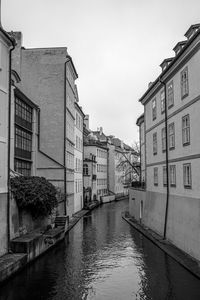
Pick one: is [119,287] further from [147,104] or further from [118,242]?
[147,104]

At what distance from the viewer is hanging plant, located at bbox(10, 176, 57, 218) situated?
19062 mm

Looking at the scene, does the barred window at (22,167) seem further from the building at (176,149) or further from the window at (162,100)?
the window at (162,100)

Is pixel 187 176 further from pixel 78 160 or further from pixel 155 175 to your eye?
pixel 78 160

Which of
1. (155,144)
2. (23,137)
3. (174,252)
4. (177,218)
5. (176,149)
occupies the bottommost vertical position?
(174,252)

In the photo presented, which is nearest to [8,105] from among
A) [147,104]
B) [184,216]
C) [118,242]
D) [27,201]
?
[27,201]

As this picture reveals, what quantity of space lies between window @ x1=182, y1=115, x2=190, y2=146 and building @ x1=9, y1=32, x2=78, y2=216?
1507cm

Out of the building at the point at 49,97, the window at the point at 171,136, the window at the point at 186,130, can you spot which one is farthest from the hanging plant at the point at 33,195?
the building at the point at 49,97

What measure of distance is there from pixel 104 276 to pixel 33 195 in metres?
6.26

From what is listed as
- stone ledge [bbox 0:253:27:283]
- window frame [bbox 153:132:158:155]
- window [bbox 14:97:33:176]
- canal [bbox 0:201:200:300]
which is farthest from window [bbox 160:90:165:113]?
stone ledge [bbox 0:253:27:283]

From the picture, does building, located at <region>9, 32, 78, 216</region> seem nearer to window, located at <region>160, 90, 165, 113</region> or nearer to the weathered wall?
the weathered wall

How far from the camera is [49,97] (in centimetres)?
3250

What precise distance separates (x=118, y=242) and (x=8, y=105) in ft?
39.7

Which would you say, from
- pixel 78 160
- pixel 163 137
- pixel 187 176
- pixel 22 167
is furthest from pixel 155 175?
pixel 78 160

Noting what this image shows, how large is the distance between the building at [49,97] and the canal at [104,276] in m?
9.60
